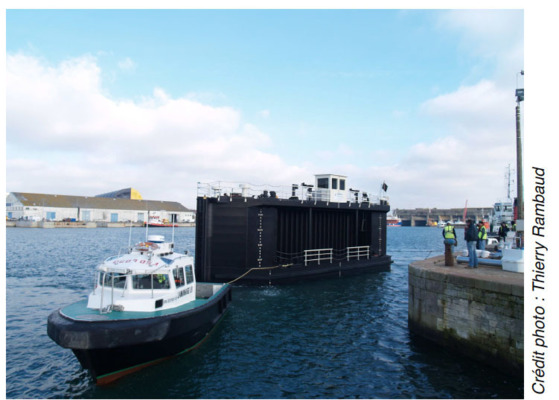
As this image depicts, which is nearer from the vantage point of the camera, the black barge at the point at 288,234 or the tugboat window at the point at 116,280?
the tugboat window at the point at 116,280

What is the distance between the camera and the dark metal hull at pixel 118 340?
32.1 ft

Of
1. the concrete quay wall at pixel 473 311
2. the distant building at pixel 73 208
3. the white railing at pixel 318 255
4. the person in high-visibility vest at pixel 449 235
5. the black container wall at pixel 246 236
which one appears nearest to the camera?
the concrete quay wall at pixel 473 311

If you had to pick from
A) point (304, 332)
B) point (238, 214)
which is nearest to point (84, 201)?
point (238, 214)

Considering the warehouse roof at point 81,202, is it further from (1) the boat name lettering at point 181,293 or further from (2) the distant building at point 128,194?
(1) the boat name lettering at point 181,293

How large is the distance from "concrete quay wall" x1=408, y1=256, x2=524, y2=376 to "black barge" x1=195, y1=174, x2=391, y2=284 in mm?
9822

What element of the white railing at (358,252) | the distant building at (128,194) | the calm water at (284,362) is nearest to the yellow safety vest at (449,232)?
the calm water at (284,362)

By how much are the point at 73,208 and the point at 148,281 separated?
12812cm

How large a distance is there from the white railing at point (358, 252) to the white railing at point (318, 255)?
2.30 meters

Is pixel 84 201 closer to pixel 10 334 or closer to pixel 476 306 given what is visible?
pixel 10 334

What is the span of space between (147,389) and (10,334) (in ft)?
27.0

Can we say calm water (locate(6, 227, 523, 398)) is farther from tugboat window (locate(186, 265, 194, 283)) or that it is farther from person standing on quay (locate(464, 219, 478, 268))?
person standing on quay (locate(464, 219, 478, 268))

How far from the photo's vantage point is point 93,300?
1174 cm

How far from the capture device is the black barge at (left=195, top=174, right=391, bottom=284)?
21.5m

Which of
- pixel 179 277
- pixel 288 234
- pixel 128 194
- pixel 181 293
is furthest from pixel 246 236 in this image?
pixel 128 194
